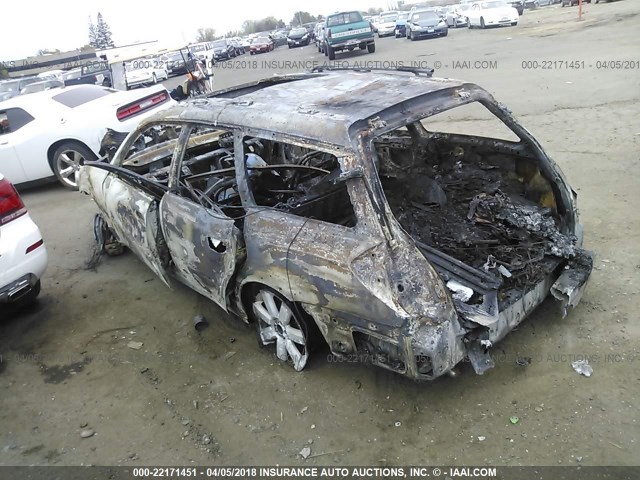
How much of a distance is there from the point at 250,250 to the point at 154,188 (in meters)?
Result: 1.34

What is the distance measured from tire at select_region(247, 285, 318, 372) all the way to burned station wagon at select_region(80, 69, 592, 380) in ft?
0.04

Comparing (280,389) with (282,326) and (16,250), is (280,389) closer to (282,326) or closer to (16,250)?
(282,326)

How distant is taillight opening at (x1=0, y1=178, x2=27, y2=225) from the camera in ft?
13.8

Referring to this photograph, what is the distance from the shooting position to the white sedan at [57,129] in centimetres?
811

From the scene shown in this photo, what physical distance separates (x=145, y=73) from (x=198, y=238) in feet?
78.3

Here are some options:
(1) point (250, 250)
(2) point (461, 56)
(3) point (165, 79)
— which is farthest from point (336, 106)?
(3) point (165, 79)

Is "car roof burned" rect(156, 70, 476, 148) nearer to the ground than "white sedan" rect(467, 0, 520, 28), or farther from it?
farther from it

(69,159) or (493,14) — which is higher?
(69,159)

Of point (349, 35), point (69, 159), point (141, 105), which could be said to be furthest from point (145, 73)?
point (69, 159)

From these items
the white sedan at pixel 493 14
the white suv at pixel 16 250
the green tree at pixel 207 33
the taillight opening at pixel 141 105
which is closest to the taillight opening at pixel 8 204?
the white suv at pixel 16 250

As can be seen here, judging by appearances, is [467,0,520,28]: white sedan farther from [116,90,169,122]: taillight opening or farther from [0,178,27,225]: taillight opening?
[0,178,27,225]: taillight opening

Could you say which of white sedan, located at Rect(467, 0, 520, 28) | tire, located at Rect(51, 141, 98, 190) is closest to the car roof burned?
tire, located at Rect(51, 141, 98, 190)

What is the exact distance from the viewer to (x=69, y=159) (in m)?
8.31

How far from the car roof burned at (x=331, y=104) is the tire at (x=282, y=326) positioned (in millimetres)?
1076
